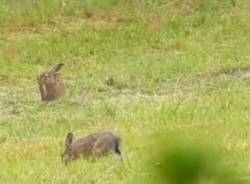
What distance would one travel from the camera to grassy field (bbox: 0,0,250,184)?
9344 mm

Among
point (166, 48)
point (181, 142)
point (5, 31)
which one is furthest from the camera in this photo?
point (5, 31)

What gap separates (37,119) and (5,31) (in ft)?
26.2

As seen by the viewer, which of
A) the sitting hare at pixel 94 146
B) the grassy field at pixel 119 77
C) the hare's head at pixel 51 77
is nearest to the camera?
the sitting hare at pixel 94 146

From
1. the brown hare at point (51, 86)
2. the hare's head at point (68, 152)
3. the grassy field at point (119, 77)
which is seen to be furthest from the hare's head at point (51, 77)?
the hare's head at point (68, 152)

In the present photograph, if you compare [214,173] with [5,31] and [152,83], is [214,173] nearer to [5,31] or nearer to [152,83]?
[152,83]

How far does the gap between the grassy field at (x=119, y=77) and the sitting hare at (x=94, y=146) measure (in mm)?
139

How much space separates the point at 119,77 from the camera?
1658cm

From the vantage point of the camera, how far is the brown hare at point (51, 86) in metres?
14.3

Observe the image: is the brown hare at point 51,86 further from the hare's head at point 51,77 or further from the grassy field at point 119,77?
the grassy field at point 119,77

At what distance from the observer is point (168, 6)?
21734mm

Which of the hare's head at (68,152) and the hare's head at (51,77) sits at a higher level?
the hare's head at (68,152)

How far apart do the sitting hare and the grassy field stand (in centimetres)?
14

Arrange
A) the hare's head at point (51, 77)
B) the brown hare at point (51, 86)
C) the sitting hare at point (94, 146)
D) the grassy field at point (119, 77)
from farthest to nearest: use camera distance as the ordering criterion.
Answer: the hare's head at point (51, 77) < the brown hare at point (51, 86) < the grassy field at point (119, 77) < the sitting hare at point (94, 146)

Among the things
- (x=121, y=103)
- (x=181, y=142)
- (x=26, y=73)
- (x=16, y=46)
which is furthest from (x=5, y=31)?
(x=181, y=142)
